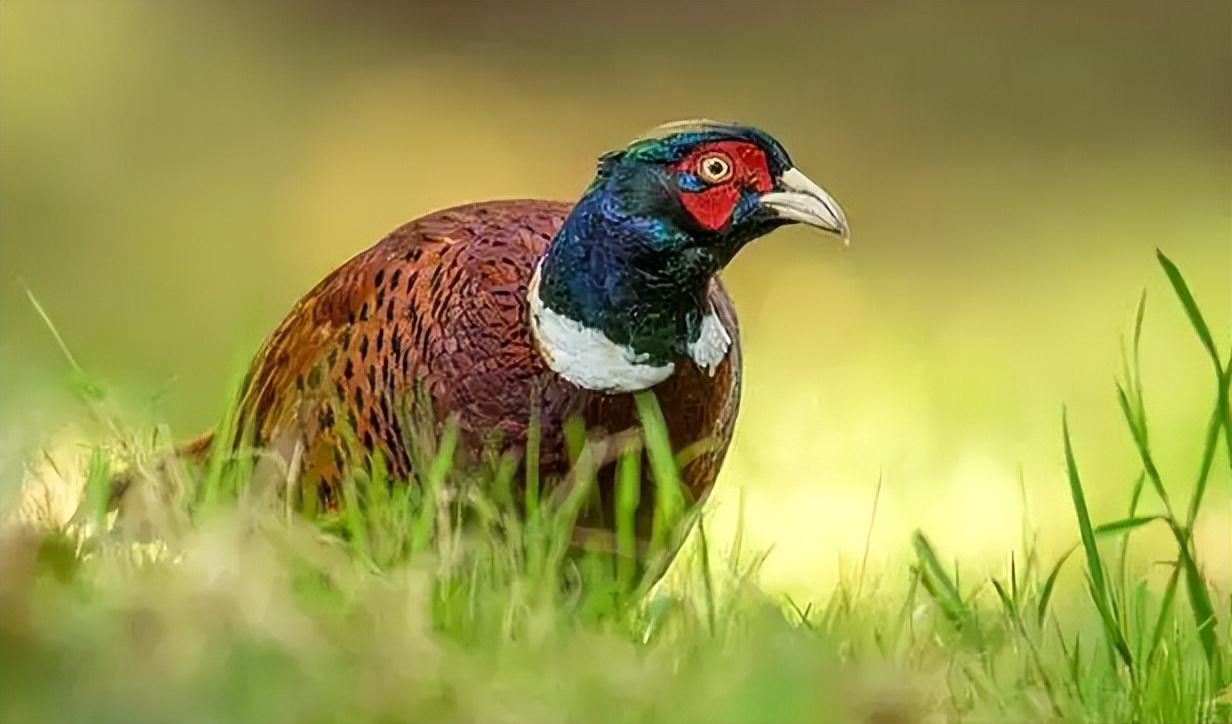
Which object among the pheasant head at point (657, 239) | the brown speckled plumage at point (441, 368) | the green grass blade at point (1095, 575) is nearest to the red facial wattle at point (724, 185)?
the pheasant head at point (657, 239)

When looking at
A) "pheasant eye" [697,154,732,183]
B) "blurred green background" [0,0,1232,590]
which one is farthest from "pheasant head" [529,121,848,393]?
"blurred green background" [0,0,1232,590]

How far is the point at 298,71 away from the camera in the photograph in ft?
6.10

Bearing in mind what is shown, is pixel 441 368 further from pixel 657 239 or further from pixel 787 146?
pixel 787 146

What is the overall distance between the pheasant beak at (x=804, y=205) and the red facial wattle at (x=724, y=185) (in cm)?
1

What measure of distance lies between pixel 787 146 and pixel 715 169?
1.69 feet

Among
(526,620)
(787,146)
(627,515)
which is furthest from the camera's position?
(787,146)

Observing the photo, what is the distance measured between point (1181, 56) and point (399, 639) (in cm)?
129

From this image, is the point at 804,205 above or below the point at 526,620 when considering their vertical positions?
above

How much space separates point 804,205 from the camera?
4.13 ft

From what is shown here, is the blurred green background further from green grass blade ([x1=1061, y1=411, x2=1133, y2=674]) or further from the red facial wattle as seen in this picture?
green grass blade ([x1=1061, y1=411, x2=1133, y2=674])

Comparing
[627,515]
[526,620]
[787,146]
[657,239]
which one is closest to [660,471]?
[627,515]

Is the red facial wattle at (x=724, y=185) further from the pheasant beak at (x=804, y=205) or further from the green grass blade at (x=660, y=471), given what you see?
the green grass blade at (x=660, y=471)

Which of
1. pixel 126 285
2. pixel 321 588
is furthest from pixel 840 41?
pixel 321 588

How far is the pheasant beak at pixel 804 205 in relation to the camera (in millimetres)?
1257
